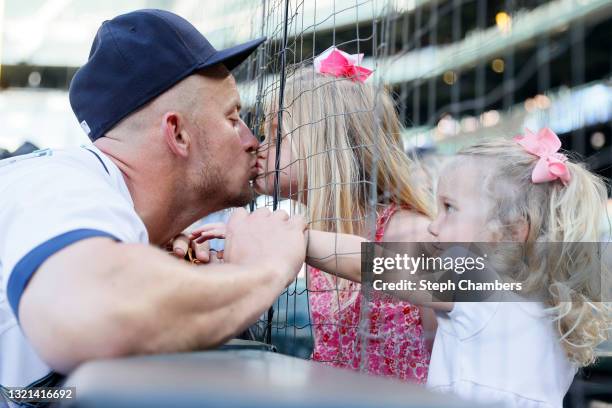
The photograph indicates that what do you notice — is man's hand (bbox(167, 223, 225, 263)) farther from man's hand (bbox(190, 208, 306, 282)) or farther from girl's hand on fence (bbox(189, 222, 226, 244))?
man's hand (bbox(190, 208, 306, 282))

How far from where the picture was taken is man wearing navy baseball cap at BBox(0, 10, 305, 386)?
0.88 m

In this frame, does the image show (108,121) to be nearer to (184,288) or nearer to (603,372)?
(184,288)

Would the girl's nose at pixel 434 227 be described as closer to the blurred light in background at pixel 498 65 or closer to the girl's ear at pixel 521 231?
the girl's ear at pixel 521 231

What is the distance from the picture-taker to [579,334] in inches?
66.8

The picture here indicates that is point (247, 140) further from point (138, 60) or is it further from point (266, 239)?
point (266, 239)

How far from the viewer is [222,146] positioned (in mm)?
1625

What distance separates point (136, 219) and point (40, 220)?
0.17 m

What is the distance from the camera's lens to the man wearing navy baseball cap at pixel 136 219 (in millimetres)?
877

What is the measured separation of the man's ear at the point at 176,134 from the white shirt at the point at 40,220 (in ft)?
0.81

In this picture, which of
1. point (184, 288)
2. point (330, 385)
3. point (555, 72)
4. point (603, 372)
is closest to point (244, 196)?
Answer: point (184, 288)

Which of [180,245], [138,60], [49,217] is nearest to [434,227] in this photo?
[180,245]

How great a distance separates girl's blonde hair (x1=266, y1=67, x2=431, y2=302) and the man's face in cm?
16

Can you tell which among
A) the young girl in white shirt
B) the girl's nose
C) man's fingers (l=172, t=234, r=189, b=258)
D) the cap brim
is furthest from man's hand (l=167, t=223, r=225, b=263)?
the girl's nose

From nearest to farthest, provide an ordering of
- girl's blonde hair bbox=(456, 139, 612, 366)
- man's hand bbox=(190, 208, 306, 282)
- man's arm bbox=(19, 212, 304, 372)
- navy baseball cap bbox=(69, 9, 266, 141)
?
man's arm bbox=(19, 212, 304, 372), man's hand bbox=(190, 208, 306, 282), navy baseball cap bbox=(69, 9, 266, 141), girl's blonde hair bbox=(456, 139, 612, 366)
